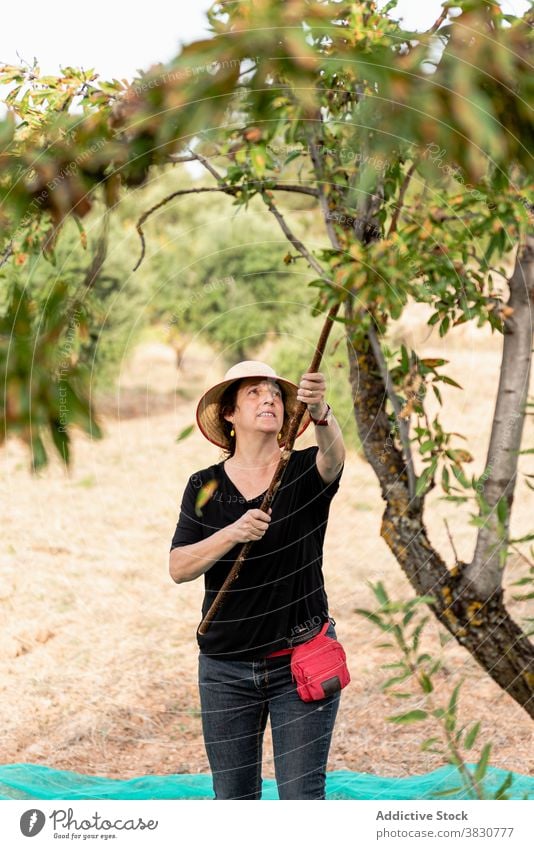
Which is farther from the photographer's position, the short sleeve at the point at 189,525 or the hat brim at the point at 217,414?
the hat brim at the point at 217,414

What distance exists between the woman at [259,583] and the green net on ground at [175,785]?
3.53 feet

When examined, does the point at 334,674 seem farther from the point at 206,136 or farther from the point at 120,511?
the point at 120,511

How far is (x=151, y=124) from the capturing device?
1.24 m

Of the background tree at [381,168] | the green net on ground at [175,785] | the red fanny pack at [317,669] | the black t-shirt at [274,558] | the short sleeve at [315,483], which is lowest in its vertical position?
the green net on ground at [175,785]

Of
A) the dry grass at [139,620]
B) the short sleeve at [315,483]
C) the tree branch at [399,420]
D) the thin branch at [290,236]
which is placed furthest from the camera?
the dry grass at [139,620]

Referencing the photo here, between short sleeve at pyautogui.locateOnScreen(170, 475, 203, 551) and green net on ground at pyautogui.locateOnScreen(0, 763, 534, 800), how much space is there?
1.32m

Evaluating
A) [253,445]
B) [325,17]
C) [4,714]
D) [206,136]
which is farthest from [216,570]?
[4,714]

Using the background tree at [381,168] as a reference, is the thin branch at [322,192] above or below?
above

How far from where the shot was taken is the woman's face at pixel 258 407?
6.40 feet

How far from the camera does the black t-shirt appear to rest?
1882 mm

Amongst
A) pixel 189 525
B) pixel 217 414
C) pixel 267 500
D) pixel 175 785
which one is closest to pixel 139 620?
pixel 175 785

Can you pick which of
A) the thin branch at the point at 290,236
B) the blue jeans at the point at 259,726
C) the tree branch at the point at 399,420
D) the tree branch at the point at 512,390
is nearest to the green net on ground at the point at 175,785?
the tree branch at the point at 512,390

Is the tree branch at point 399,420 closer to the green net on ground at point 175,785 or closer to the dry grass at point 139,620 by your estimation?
the dry grass at point 139,620
